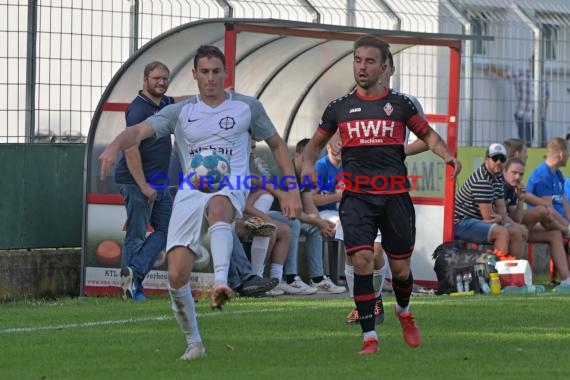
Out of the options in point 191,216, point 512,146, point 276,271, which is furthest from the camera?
point 512,146

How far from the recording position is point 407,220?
9.78 meters

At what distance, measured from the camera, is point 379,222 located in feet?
32.1

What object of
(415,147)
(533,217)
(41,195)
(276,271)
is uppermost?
(415,147)

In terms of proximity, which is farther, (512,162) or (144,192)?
(512,162)

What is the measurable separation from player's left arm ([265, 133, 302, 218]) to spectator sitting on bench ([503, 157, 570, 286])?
26.7 feet

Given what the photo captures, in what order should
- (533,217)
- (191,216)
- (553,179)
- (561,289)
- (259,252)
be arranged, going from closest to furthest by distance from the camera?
(191,216) → (259,252) → (561,289) → (533,217) → (553,179)

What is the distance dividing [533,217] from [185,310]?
30.9 feet

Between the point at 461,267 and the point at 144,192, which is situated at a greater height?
the point at 144,192

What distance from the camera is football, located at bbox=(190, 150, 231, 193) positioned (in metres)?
9.16

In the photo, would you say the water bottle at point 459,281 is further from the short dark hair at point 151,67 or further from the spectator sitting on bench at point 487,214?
the short dark hair at point 151,67

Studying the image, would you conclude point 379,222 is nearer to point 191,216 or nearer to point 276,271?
point 191,216

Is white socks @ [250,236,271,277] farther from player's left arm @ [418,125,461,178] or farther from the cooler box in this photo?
player's left arm @ [418,125,461,178]

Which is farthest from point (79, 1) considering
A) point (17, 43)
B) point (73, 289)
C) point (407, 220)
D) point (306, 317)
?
point (407, 220)

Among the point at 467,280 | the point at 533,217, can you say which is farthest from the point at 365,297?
the point at 533,217
